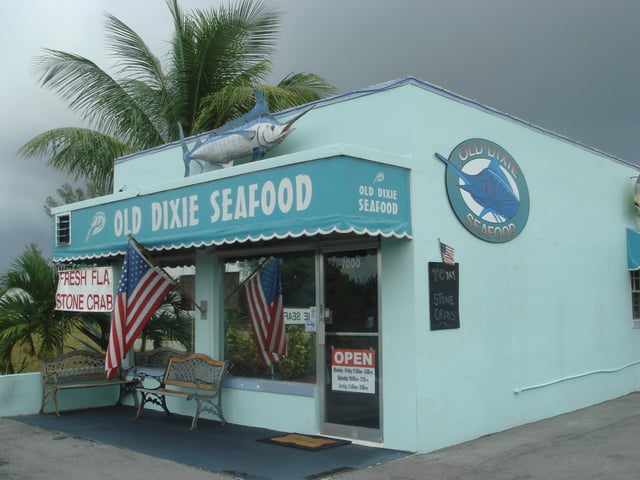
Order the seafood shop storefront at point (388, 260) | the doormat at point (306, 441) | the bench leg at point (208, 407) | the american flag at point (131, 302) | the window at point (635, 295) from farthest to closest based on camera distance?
the window at point (635, 295) < the american flag at point (131, 302) < the bench leg at point (208, 407) < the doormat at point (306, 441) < the seafood shop storefront at point (388, 260)

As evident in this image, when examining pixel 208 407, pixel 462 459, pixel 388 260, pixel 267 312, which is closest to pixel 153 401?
pixel 208 407

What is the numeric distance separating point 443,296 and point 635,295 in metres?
6.42

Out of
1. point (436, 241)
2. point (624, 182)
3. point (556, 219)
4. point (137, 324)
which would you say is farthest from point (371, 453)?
point (624, 182)

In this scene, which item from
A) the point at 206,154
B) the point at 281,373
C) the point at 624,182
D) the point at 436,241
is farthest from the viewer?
the point at 624,182

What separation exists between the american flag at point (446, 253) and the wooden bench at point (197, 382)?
329 cm

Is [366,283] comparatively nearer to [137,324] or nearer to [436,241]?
[436,241]

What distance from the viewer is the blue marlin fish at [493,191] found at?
9.20 meters

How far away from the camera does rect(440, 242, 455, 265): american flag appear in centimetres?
866

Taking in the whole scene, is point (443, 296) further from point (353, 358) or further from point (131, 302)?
point (131, 302)

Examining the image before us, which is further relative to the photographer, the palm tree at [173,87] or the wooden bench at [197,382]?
the palm tree at [173,87]

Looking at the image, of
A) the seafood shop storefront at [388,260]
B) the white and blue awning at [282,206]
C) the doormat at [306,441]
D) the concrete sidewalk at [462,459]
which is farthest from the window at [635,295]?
the doormat at [306,441]

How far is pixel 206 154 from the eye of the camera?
34.7 feet

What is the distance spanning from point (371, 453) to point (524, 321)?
10.4ft

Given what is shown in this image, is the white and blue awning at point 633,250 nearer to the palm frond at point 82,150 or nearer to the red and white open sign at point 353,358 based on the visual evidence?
the red and white open sign at point 353,358
